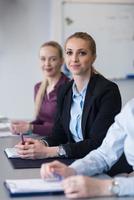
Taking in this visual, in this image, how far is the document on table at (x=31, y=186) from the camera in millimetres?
1358

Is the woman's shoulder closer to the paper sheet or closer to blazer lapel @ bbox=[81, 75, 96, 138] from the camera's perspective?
blazer lapel @ bbox=[81, 75, 96, 138]

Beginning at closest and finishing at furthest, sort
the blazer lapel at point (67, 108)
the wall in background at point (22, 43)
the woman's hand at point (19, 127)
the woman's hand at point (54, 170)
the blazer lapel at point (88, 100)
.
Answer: the woman's hand at point (54, 170)
the blazer lapel at point (88, 100)
the blazer lapel at point (67, 108)
the woman's hand at point (19, 127)
the wall in background at point (22, 43)

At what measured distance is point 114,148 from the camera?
1.62 m

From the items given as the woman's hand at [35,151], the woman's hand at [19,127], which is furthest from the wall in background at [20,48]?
the woman's hand at [35,151]

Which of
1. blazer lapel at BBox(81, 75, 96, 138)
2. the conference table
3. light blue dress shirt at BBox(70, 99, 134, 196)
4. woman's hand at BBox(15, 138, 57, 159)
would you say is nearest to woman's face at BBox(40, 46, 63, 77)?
blazer lapel at BBox(81, 75, 96, 138)

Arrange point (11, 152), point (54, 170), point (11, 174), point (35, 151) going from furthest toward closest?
point (11, 152)
point (35, 151)
point (11, 174)
point (54, 170)

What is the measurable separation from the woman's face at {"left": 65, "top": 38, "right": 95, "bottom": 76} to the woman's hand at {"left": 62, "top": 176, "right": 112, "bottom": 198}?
0.93 metres

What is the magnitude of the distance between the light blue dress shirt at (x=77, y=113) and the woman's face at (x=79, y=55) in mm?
103

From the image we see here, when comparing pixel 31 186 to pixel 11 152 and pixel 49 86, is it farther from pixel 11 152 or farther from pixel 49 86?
pixel 49 86

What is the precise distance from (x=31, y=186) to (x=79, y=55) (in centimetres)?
97

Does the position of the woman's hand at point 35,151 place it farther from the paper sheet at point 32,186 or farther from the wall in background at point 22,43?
the wall in background at point 22,43

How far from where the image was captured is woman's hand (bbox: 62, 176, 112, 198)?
4.33 feet

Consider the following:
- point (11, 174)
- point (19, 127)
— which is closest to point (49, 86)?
point (19, 127)

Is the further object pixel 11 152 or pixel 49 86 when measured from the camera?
pixel 49 86
